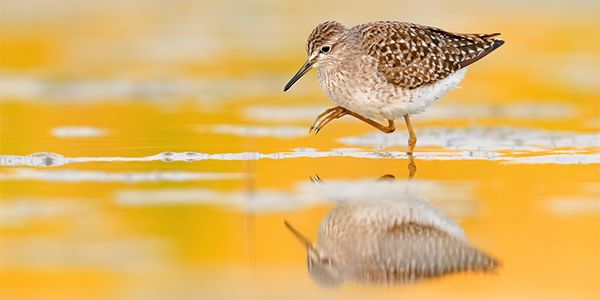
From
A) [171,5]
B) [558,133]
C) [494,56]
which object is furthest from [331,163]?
[171,5]

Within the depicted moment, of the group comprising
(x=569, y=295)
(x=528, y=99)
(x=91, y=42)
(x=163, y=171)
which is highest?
(x=91, y=42)

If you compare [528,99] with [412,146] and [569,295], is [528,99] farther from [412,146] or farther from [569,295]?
[569,295]

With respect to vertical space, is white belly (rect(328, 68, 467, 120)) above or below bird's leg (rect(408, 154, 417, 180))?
above

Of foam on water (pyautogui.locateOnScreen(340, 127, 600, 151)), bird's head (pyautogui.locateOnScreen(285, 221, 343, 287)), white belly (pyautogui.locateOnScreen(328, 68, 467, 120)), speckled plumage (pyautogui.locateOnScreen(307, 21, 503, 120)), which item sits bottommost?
bird's head (pyautogui.locateOnScreen(285, 221, 343, 287))

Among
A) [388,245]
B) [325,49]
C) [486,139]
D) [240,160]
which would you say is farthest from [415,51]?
[388,245]

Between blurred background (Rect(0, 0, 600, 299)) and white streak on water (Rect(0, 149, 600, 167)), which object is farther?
white streak on water (Rect(0, 149, 600, 167))

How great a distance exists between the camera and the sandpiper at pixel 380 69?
973 centimetres

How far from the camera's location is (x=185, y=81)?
1389cm

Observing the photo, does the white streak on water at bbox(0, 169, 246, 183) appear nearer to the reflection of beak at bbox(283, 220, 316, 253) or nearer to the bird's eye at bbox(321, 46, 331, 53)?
the reflection of beak at bbox(283, 220, 316, 253)

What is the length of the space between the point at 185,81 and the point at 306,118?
2.68 metres

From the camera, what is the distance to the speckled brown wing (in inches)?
390

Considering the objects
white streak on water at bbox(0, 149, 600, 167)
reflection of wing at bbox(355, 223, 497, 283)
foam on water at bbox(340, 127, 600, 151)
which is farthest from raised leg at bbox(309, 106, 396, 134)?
reflection of wing at bbox(355, 223, 497, 283)

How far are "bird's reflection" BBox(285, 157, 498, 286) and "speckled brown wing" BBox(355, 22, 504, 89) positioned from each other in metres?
2.56

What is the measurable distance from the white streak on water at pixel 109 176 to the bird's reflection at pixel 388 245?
4.59 ft
